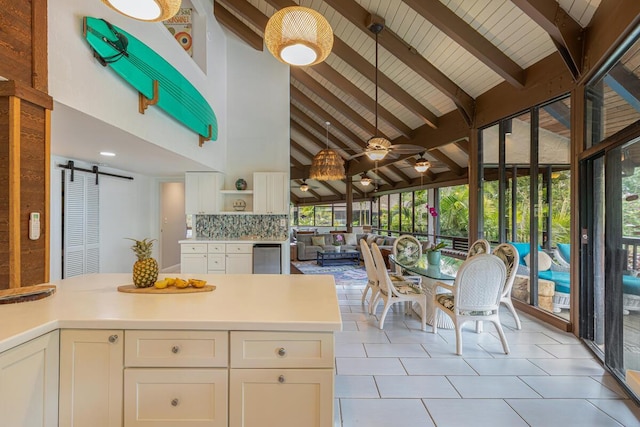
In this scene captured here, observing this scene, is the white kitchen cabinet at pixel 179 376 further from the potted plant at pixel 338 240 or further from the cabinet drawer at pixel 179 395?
the potted plant at pixel 338 240

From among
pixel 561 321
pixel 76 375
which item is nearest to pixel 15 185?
pixel 76 375

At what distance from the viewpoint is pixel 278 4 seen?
4.79 meters

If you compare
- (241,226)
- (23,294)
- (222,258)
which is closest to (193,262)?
(222,258)

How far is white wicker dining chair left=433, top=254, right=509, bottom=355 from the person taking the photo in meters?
2.99

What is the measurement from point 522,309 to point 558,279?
603 mm

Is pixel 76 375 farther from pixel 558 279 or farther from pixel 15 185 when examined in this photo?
pixel 558 279

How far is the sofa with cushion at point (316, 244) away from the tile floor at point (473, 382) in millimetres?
6101

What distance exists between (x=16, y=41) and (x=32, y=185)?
840mm

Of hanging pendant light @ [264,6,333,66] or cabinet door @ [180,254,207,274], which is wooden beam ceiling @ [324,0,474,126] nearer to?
hanging pendant light @ [264,6,333,66]

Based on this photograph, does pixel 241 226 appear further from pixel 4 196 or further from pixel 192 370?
pixel 192 370

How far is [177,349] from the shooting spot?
4.66 ft

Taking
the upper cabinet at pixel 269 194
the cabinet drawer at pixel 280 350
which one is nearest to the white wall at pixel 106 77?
the upper cabinet at pixel 269 194

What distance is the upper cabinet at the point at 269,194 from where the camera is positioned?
604 centimetres

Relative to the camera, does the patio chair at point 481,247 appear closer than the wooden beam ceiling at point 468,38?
No
